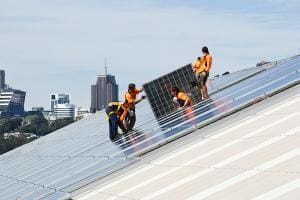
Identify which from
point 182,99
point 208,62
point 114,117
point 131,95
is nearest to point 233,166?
point 114,117

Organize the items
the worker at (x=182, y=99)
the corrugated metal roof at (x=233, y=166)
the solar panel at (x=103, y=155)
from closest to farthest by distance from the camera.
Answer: the corrugated metal roof at (x=233, y=166)
the solar panel at (x=103, y=155)
the worker at (x=182, y=99)

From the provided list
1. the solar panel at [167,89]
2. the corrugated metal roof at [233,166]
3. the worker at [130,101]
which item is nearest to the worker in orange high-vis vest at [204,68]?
the solar panel at [167,89]

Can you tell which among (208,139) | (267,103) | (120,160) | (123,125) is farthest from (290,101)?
(123,125)

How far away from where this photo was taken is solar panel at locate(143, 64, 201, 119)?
2223 cm

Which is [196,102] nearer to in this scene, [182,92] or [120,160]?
[182,92]

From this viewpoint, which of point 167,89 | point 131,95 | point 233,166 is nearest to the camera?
point 233,166

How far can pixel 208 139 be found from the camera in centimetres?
1381

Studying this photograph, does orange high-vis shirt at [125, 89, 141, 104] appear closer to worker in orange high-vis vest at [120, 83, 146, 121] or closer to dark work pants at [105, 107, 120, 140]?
worker in orange high-vis vest at [120, 83, 146, 121]

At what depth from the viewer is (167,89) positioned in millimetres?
22469

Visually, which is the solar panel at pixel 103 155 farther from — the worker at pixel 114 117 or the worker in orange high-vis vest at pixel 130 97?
the worker in orange high-vis vest at pixel 130 97

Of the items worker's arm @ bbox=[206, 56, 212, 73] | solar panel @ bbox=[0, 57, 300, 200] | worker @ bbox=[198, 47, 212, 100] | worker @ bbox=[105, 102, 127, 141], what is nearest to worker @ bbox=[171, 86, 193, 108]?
solar panel @ bbox=[0, 57, 300, 200]

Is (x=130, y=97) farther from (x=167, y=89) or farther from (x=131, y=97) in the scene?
(x=167, y=89)

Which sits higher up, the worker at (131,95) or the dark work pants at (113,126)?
the worker at (131,95)

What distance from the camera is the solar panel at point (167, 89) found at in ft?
72.9
